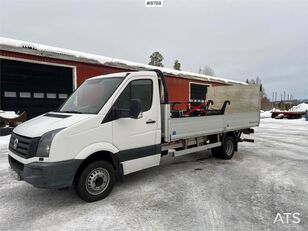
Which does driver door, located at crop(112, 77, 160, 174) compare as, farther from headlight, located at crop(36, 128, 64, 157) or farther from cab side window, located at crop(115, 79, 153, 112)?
headlight, located at crop(36, 128, 64, 157)

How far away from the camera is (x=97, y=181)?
13.4ft

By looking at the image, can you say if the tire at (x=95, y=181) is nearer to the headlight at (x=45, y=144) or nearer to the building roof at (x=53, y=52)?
the headlight at (x=45, y=144)

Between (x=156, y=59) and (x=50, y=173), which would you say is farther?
(x=156, y=59)

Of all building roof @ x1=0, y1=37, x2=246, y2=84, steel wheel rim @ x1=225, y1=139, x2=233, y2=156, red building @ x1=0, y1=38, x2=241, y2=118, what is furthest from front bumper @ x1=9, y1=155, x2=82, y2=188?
red building @ x1=0, y1=38, x2=241, y2=118

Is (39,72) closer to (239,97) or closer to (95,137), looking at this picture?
(239,97)

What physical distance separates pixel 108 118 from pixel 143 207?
5.29 ft

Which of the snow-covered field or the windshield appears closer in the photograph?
the snow-covered field

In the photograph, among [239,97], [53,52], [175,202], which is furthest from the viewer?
[53,52]

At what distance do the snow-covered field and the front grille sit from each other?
92cm

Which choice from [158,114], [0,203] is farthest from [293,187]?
[0,203]

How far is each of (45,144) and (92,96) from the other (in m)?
1.35

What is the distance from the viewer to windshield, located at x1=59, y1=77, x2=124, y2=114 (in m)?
4.24

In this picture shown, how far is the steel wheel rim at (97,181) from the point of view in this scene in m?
3.96

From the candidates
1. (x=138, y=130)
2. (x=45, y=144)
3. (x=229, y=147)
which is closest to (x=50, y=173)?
(x=45, y=144)
